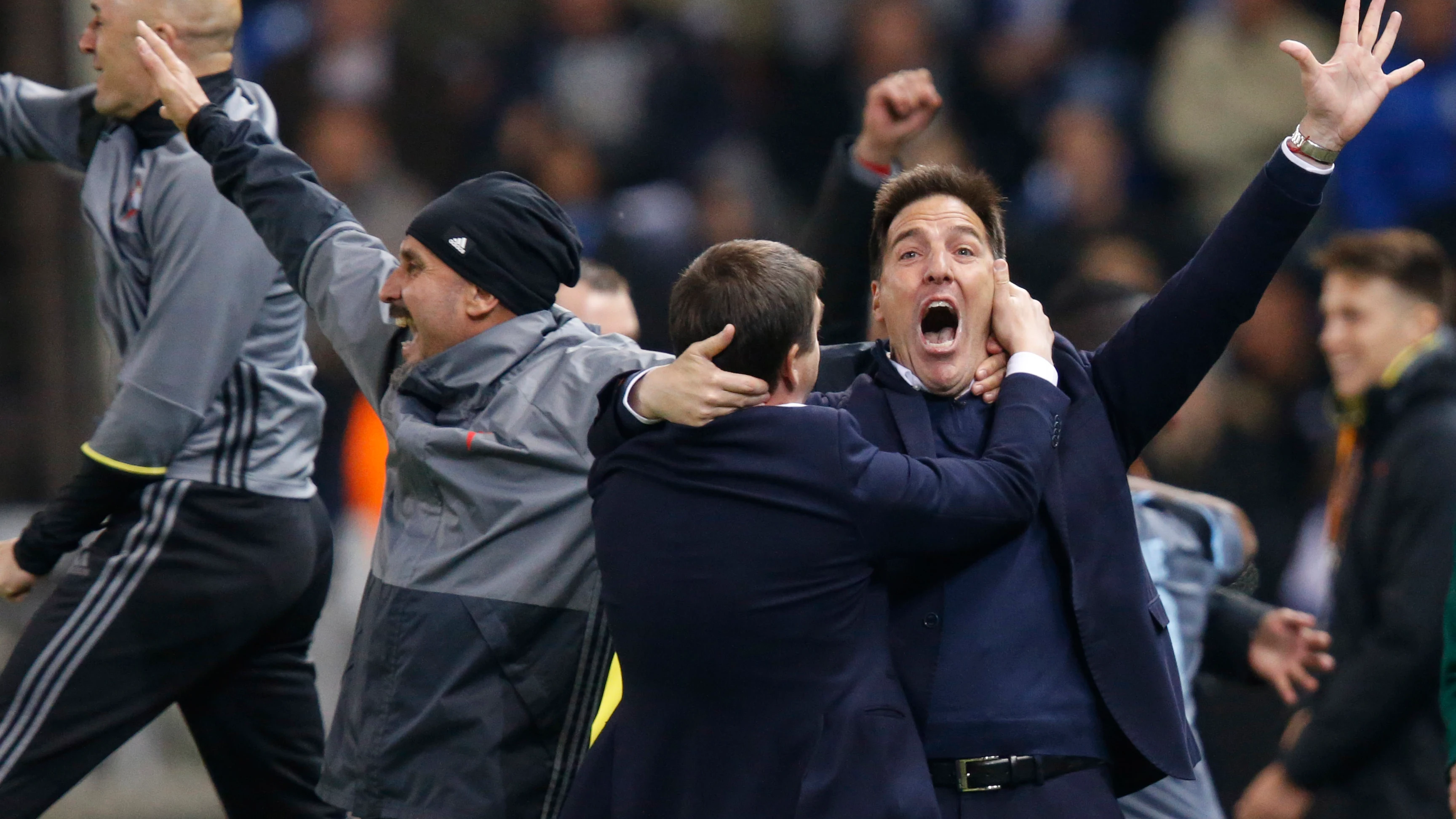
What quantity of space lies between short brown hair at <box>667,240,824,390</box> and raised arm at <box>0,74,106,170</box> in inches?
67.0

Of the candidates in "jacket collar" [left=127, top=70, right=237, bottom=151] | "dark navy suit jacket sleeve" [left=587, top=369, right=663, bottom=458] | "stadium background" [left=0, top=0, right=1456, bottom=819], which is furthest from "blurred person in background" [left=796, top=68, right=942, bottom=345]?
"stadium background" [left=0, top=0, right=1456, bottom=819]

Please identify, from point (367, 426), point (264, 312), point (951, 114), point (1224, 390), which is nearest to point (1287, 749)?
point (1224, 390)

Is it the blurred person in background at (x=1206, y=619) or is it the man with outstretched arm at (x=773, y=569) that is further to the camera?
the blurred person in background at (x=1206, y=619)

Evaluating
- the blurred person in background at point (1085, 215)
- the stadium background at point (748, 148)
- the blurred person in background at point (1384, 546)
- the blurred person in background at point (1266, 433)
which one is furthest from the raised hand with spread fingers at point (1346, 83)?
the blurred person in background at point (1085, 215)

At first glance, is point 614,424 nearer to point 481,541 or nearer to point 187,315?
point 481,541

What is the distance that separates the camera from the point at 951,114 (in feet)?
25.4

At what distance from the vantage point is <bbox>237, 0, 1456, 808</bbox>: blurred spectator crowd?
703 centimetres

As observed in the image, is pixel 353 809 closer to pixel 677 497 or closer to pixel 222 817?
pixel 677 497

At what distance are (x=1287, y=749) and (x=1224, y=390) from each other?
2471mm

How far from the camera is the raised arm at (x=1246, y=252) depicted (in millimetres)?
2660

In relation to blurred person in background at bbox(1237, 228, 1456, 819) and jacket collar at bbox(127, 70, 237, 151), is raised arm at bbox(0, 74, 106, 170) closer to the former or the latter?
jacket collar at bbox(127, 70, 237, 151)

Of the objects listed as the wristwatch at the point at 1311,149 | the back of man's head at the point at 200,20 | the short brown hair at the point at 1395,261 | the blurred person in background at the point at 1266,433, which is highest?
the wristwatch at the point at 1311,149

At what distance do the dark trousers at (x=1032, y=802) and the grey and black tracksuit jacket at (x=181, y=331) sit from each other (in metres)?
1.71

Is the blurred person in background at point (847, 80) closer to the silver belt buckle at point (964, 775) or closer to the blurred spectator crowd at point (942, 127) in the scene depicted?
the blurred spectator crowd at point (942, 127)
